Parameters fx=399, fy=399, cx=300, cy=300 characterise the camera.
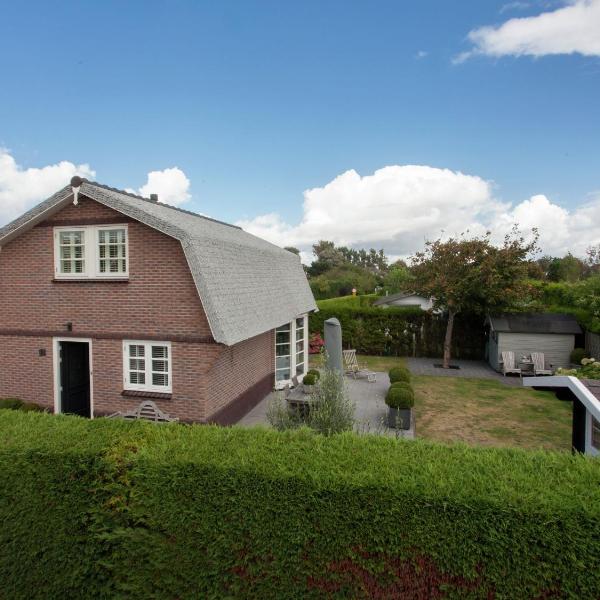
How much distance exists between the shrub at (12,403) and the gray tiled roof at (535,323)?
19.0 m

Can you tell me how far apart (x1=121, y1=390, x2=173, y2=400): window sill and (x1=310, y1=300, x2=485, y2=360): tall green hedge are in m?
14.9

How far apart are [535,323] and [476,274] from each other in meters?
4.00

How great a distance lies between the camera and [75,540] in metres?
4.50

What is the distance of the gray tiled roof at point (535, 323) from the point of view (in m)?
18.9

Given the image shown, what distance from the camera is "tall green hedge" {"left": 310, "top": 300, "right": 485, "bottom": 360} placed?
886 inches

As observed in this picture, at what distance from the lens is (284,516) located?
3920mm

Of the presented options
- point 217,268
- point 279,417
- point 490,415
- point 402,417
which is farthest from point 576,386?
point 490,415

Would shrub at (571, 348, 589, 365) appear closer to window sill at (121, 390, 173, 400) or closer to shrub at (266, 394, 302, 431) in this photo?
shrub at (266, 394, 302, 431)

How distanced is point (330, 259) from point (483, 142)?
205ft

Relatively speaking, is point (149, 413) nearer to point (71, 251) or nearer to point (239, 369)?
point (239, 369)

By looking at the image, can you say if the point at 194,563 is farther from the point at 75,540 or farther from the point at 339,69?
the point at 339,69

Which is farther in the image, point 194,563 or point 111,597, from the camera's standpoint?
point 111,597

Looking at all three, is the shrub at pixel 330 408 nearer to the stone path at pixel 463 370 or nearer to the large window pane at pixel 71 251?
the large window pane at pixel 71 251

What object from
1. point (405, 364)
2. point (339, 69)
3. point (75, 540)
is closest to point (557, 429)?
point (405, 364)
